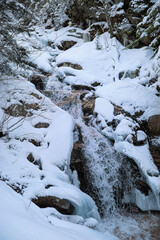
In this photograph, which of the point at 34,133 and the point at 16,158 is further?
the point at 34,133

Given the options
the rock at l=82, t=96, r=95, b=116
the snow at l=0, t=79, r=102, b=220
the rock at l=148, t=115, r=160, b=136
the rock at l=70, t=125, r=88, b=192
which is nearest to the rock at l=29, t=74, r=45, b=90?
the snow at l=0, t=79, r=102, b=220

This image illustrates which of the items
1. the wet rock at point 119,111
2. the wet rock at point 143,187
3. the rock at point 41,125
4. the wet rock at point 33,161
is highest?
the rock at point 41,125

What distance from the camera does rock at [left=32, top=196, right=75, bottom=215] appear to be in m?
2.43

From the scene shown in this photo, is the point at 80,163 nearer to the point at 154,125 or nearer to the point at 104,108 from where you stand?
the point at 104,108

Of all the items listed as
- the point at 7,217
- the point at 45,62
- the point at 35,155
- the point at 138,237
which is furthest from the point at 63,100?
the point at 7,217

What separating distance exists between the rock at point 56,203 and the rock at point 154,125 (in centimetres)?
359

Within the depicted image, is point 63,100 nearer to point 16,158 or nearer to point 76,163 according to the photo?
point 76,163

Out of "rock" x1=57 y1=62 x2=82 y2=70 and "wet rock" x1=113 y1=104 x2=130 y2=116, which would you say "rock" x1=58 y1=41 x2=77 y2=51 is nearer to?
"rock" x1=57 y1=62 x2=82 y2=70

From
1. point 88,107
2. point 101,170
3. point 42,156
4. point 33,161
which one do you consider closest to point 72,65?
point 88,107

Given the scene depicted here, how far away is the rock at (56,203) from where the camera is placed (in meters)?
2.43

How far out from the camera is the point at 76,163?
4.27 meters

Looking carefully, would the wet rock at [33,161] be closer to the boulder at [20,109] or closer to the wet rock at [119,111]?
the boulder at [20,109]

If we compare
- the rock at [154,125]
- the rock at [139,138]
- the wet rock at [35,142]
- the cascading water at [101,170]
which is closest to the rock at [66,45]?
the cascading water at [101,170]

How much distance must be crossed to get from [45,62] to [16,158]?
799 centimetres
